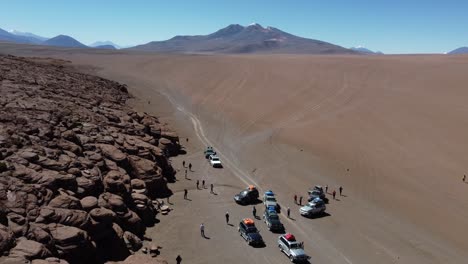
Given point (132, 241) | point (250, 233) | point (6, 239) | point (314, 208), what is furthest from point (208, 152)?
point (6, 239)

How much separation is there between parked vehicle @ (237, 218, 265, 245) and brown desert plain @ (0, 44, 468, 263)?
2.18ft

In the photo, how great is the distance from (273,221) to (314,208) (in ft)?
16.0

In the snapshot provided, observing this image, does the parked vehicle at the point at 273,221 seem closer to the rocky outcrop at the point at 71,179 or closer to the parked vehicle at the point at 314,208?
the parked vehicle at the point at 314,208

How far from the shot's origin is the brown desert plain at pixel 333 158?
30.3 m

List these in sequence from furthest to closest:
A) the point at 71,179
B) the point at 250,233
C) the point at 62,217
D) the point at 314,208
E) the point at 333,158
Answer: the point at 333,158 < the point at 314,208 < the point at 250,233 < the point at 71,179 < the point at 62,217

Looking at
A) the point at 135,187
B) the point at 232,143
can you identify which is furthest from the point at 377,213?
the point at 232,143

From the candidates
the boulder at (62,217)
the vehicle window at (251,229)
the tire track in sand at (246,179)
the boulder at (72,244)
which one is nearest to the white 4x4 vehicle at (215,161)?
the tire track in sand at (246,179)

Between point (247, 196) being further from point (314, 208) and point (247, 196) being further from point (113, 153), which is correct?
point (113, 153)

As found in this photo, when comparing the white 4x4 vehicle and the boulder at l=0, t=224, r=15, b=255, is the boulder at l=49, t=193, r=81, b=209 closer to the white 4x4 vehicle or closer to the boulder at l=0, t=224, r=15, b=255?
the boulder at l=0, t=224, r=15, b=255

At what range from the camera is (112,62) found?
15000 centimetres

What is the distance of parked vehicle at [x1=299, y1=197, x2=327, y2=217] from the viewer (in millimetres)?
34688

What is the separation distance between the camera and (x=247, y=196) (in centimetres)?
3681

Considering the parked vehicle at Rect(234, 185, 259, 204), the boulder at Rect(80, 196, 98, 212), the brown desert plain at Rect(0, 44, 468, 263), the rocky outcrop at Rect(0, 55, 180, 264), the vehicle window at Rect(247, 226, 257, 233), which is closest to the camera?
the rocky outcrop at Rect(0, 55, 180, 264)

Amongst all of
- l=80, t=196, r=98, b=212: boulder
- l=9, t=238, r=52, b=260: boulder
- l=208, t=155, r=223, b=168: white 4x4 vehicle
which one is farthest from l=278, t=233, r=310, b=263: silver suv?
l=208, t=155, r=223, b=168: white 4x4 vehicle
